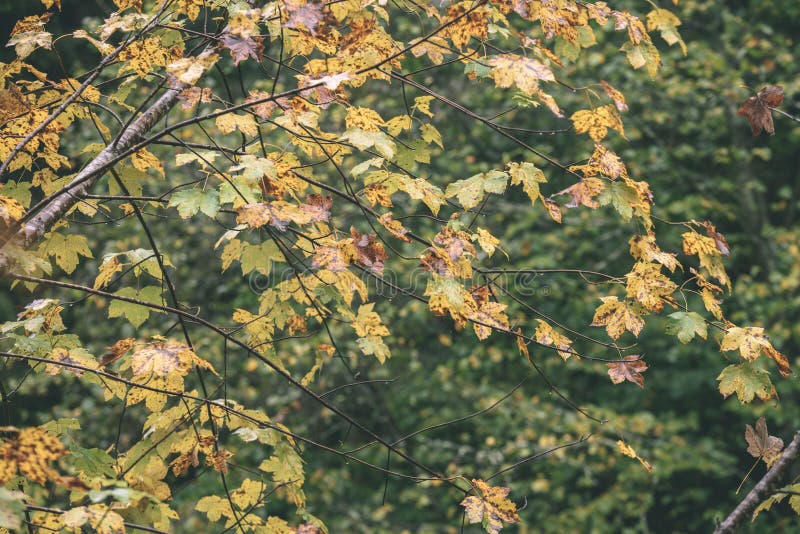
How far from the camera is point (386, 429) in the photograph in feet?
18.5

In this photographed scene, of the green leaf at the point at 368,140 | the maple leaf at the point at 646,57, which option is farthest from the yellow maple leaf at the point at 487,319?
the maple leaf at the point at 646,57

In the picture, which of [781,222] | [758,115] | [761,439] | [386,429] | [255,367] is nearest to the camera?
[761,439]

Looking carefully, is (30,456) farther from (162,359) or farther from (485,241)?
(485,241)

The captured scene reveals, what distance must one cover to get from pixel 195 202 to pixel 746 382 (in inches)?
52.2

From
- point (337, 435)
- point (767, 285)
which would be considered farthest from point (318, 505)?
point (767, 285)

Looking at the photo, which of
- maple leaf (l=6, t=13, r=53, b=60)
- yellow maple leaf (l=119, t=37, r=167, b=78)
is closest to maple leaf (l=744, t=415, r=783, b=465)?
yellow maple leaf (l=119, t=37, r=167, b=78)

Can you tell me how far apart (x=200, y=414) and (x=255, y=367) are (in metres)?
3.12

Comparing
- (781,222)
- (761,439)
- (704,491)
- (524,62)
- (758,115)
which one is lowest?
(704,491)

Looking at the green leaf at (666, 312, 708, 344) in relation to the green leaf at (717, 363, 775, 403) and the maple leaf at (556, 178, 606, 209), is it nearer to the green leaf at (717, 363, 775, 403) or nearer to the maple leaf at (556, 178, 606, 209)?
the green leaf at (717, 363, 775, 403)

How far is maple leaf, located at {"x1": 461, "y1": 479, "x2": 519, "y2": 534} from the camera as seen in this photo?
1.68 m

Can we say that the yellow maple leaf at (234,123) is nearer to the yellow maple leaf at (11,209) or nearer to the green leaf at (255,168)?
the green leaf at (255,168)

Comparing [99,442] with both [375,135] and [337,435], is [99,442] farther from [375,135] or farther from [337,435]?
[375,135]

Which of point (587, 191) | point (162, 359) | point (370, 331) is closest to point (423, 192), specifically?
point (587, 191)

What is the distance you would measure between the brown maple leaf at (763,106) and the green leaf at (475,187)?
27.4 inches
